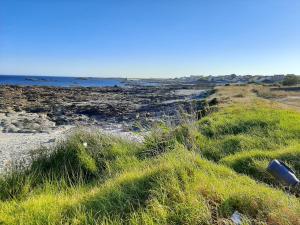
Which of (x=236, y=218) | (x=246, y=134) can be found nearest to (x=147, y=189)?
(x=236, y=218)

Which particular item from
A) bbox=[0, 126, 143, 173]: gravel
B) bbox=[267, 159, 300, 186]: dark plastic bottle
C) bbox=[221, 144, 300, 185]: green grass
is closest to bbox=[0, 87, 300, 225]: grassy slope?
bbox=[221, 144, 300, 185]: green grass

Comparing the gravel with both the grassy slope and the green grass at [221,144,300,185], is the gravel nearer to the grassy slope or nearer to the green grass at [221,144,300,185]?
the grassy slope

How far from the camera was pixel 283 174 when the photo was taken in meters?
5.75

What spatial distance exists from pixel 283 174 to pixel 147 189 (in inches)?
96.1

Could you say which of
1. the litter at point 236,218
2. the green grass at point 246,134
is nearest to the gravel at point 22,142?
the green grass at point 246,134

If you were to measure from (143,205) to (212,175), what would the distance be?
1365mm

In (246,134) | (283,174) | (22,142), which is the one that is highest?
(283,174)

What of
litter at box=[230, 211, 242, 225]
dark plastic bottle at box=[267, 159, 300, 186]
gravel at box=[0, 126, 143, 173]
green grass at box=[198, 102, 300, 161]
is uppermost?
litter at box=[230, 211, 242, 225]

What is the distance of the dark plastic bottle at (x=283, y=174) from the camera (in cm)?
555

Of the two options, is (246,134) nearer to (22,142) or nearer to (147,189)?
(147,189)

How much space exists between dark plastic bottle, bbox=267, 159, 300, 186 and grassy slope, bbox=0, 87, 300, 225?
0.33 metres

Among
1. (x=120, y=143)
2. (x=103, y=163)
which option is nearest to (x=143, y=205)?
(x=103, y=163)

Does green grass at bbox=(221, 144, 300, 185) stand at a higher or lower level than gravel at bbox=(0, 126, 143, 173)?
higher

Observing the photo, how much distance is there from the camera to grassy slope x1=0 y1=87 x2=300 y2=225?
425 centimetres
